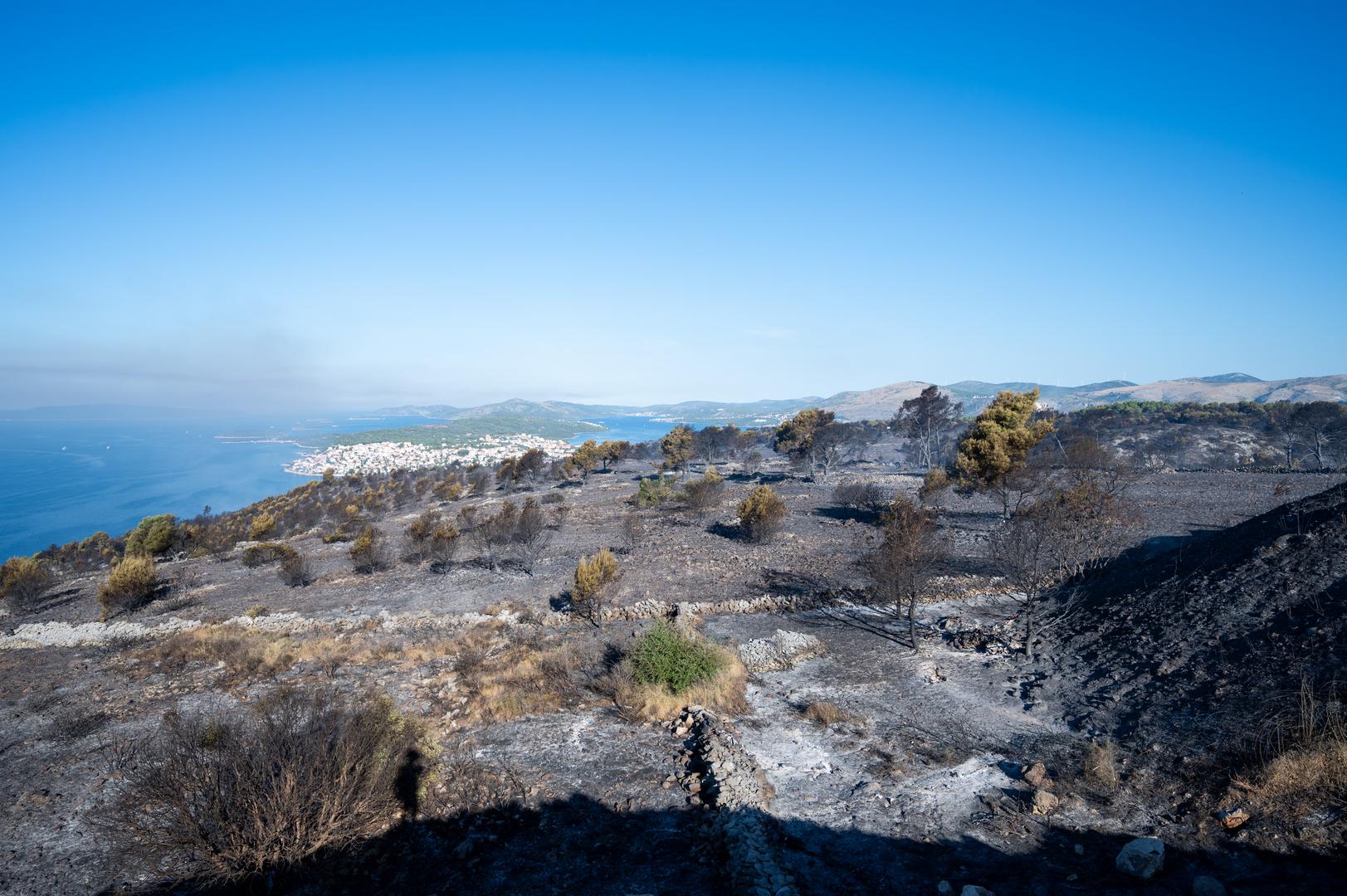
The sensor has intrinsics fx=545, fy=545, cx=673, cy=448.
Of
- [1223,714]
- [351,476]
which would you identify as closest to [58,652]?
[1223,714]

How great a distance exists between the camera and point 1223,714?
310 inches

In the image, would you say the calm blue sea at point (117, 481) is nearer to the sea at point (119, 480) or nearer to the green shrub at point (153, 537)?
Result: the sea at point (119, 480)

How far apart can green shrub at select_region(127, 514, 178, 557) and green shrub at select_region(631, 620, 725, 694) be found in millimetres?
31187

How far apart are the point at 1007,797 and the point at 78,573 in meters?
43.8

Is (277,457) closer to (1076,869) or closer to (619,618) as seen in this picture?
(619,618)

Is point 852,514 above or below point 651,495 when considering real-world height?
above

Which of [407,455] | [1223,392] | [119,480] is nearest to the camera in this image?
[119,480]

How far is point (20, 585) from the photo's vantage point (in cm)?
2125

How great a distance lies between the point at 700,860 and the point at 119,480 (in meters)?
126

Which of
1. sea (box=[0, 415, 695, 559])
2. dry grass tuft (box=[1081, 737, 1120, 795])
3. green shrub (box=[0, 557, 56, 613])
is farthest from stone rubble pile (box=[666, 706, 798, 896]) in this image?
sea (box=[0, 415, 695, 559])

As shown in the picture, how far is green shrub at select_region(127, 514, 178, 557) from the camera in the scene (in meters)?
28.6

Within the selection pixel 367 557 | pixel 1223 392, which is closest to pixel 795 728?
pixel 367 557

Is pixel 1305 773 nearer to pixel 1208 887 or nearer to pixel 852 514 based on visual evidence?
pixel 1208 887

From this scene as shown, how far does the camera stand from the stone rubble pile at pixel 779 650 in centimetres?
1212
